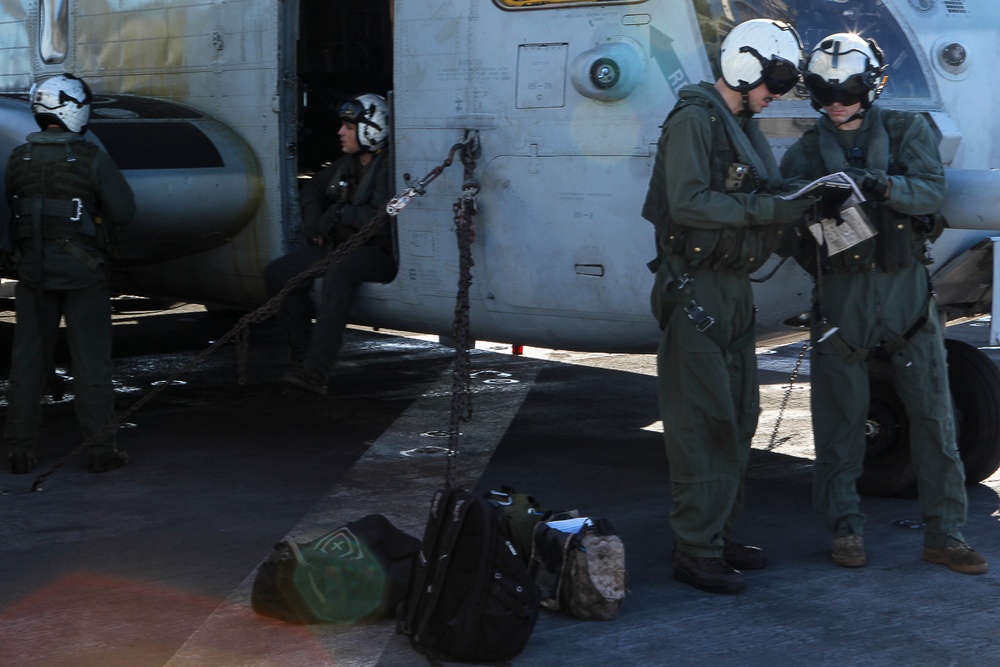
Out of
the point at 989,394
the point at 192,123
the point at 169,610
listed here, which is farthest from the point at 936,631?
the point at 192,123

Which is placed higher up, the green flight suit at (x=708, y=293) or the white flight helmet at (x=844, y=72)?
the white flight helmet at (x=844, y=72)

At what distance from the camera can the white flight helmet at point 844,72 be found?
5.07 metres

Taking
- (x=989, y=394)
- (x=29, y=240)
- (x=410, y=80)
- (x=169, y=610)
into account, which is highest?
(x=410, y=80)

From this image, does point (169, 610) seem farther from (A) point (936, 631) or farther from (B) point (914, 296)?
(B) point (914, 296)

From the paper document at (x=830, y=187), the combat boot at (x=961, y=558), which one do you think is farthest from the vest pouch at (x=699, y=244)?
the combat boot at (x=961, y=558)

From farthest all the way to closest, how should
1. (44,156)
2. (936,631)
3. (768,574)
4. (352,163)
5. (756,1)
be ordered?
(352,163) < (44,156) < (756,1) < (768,574) < (936,631)

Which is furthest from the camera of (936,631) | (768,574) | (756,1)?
(756,1)

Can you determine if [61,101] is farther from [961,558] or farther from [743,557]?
[961,558]

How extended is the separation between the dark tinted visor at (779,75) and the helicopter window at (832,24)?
89 centimetres

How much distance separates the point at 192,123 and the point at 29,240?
1.25 meters

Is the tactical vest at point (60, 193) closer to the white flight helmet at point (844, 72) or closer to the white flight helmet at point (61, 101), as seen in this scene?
the white flight helmet at point (61, 101)

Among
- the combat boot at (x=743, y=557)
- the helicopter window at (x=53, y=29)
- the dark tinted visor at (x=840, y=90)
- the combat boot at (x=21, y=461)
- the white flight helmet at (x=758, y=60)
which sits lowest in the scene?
the combat boot at (x=21, y=461)

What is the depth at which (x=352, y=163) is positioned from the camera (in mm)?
7129

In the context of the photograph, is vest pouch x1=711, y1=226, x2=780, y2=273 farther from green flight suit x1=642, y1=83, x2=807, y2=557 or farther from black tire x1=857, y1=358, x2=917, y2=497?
black tire x1=857, y1=358, x2=917, y2=497
